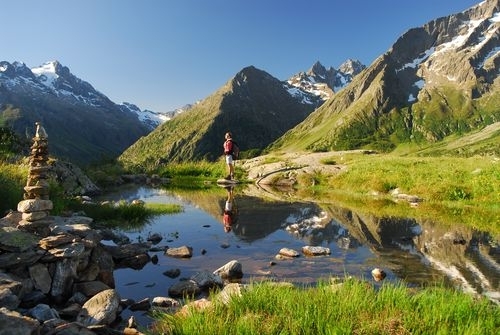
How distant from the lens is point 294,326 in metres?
6.24

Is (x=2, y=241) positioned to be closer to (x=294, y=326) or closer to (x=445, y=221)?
(x=294, y=326)

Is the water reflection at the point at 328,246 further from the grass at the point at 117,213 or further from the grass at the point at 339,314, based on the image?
the grass at the point at 339,314

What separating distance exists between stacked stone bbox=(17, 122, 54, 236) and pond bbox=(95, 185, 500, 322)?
8.06 ft

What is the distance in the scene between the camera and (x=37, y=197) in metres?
11.9

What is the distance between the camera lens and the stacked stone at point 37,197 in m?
11.1

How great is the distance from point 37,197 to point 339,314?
918 centimetres

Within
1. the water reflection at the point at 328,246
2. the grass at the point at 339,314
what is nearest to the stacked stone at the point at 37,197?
the water reflection at the point at 328,246

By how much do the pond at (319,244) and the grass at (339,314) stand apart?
3.63ft

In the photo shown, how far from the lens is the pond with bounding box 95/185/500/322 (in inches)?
434

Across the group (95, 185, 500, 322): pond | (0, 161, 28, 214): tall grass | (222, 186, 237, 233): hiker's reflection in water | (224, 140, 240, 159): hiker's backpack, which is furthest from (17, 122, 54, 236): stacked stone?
(224, 140, 240, 159): hiker's backpack

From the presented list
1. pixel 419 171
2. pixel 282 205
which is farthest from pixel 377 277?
pixel 419 171

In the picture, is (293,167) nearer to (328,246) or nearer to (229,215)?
(229,215)

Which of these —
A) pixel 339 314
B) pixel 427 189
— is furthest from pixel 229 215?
pixel 339 314

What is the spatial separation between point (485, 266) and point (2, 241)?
12485mm
